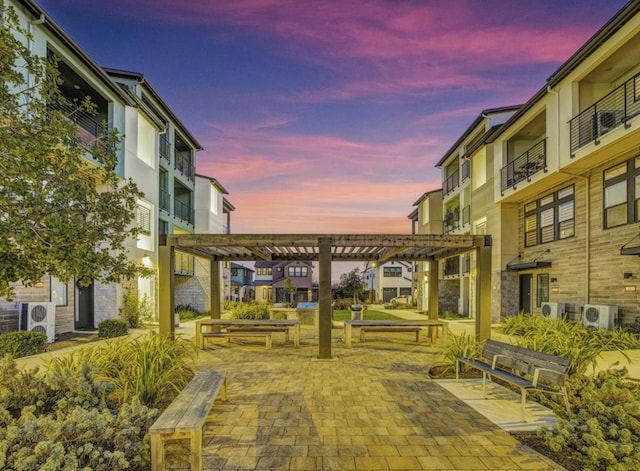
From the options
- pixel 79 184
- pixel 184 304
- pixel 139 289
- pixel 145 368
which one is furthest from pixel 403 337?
pixel 184 304

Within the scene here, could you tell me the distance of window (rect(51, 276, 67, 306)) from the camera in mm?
11953

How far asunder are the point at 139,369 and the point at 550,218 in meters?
15.4

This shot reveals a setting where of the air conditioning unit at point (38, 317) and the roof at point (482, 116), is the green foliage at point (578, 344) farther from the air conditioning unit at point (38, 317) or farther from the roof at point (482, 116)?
the roof at point (482, 116)

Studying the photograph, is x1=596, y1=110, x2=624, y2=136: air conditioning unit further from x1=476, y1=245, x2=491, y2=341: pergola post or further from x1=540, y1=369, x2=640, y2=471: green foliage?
x1=540, y1=369, x2=640, y2=471: green foliage

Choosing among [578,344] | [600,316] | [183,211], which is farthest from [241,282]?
[578,344]

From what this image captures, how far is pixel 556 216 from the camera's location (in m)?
14.4

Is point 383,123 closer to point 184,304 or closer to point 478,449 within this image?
point 478,449

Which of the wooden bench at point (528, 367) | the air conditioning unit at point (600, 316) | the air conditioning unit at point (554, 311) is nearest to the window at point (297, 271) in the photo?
the air conditioning unit at point (554, 311)

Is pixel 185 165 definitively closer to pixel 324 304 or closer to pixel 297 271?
pixel 324 304

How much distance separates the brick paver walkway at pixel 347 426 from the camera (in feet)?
12.4

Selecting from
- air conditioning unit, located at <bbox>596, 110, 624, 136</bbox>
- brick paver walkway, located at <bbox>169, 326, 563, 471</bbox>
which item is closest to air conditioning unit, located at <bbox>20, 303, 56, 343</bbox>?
brick paver walkway, located at <bbox>169, 326, 563, 471</bbox>

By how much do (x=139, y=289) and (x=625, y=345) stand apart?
685 inches

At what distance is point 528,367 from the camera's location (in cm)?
537

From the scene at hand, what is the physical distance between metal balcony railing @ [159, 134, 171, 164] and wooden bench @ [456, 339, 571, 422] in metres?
19.0
